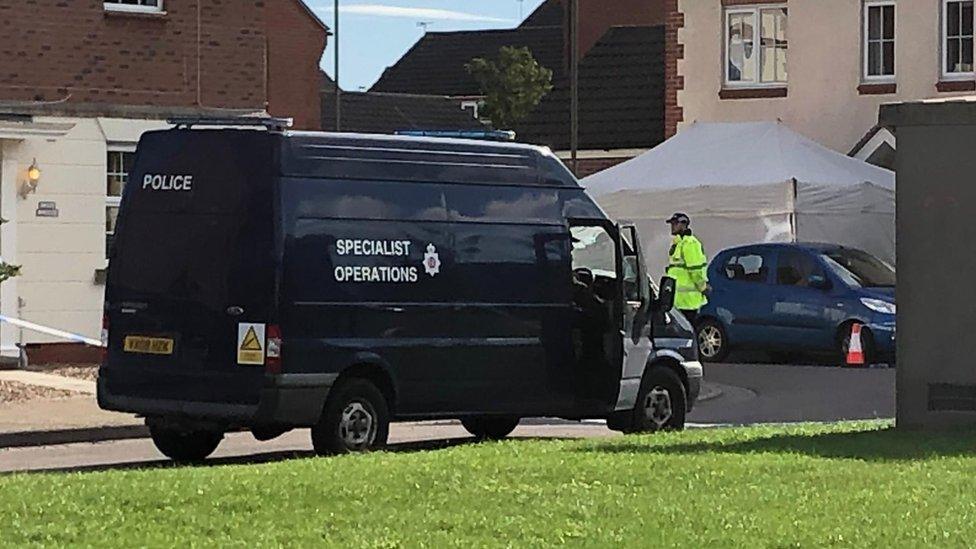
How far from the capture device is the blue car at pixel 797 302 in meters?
27.9

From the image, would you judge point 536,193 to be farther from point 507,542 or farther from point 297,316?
point 507,542

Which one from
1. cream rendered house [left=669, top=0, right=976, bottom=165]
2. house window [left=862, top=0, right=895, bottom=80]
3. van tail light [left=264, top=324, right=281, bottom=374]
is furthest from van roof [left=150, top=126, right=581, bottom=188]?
house window [left=862, top=0, right=895, bottom=80]

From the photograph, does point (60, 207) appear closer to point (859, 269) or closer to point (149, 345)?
point (859, 269)

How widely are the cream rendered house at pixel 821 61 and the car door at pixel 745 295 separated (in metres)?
8.27

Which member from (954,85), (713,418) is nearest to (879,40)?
(954,85)

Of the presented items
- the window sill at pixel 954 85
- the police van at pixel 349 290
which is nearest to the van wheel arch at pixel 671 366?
the police van at pixel 349 290

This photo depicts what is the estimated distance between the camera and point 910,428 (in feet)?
51.6

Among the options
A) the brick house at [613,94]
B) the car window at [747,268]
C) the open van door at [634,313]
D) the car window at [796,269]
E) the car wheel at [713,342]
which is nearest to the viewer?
the open van door at [634,313]

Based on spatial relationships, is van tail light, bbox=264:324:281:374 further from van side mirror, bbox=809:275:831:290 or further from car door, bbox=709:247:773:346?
car door, bbox=709:247:773:346

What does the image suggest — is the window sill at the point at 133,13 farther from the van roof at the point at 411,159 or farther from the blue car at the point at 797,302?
the van roof at the point at 411,159

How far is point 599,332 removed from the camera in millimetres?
17047

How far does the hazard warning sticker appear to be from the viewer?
1488 centimetres

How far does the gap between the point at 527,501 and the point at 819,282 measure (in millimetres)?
18286

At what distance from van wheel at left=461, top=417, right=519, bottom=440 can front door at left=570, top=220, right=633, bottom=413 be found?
103 cm
